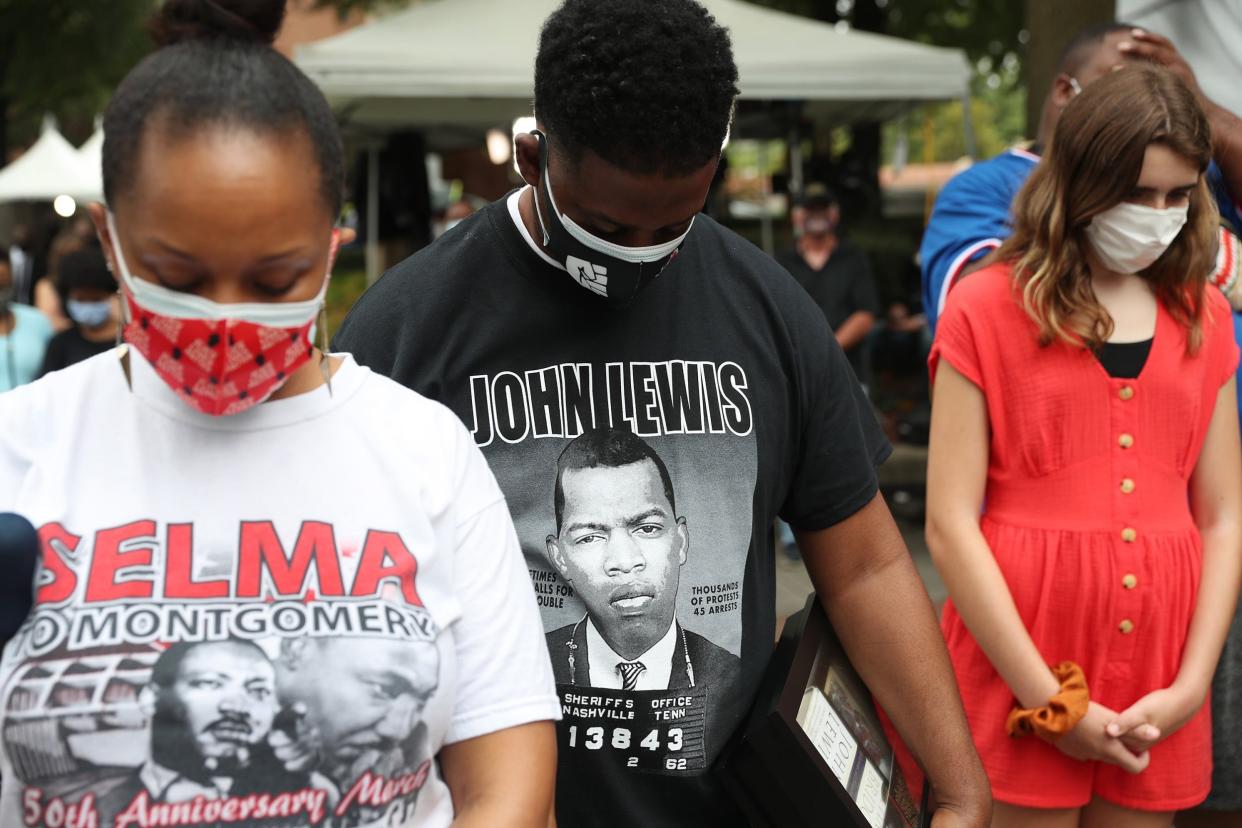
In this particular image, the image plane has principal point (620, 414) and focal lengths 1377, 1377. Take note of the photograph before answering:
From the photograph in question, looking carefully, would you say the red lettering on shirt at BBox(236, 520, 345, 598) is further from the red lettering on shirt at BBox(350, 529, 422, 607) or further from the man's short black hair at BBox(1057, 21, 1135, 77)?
the man's short black hair at BBox(1057, 21, 1135, 77)

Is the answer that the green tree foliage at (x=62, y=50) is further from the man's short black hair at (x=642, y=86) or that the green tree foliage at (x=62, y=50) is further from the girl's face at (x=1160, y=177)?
the man's short black hair at (x=642, y=86)

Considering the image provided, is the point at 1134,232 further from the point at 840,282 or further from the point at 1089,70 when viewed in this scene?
the point at 840,282

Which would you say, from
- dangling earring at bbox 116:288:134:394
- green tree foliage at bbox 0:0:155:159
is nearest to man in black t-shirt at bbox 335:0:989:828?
dangling earring at bbox 116:288:134:394

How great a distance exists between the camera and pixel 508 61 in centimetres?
920

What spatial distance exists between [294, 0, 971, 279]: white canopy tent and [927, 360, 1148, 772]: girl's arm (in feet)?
20.6

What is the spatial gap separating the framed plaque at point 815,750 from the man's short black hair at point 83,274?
5.01 m

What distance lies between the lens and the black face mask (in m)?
1.83

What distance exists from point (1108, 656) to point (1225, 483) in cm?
47

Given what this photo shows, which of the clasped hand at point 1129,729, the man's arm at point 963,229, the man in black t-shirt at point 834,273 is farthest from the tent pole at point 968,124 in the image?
the clasped hand at point 1129,729

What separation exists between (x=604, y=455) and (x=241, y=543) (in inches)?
24.3

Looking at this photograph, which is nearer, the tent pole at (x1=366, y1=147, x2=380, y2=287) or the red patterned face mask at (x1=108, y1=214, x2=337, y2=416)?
the red patterned face mask at (x1=108, y1=214, x2=337, y2=416)

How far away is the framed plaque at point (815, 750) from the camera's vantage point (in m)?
1.84

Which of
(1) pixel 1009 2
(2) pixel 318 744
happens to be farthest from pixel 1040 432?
(1) pixel 1009 2

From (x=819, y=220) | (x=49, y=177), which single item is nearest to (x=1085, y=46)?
(x=819, y=220)
